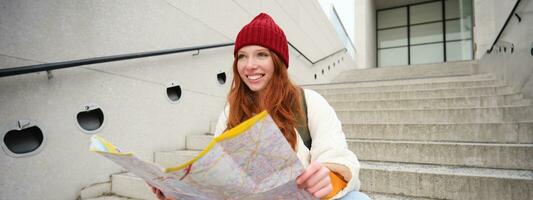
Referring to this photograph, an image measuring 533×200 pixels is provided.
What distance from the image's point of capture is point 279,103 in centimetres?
103

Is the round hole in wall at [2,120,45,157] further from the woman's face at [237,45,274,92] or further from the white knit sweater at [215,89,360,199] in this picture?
the white knit sweater at [215,89,360,199]

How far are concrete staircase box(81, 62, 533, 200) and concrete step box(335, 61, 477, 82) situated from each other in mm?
2754

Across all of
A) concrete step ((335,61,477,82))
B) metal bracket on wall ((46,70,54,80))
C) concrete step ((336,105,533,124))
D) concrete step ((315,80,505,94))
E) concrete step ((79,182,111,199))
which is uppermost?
concrete step ((335,61,477,82))

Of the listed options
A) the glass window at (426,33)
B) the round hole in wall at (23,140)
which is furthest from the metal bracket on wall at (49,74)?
the glass window at (426,33)

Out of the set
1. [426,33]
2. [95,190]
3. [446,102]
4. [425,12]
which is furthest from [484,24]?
[95,190]

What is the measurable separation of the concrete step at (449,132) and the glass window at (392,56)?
11484 mm

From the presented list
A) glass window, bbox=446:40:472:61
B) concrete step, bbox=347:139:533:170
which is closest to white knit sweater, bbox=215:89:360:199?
concrete step, bbox=347:139:533:170

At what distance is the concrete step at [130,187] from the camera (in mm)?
1884

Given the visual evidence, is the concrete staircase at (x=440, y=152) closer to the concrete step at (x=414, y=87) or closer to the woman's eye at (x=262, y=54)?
the concrete step at (x=414, y=87)

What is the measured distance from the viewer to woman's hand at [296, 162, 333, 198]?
588 millimetres

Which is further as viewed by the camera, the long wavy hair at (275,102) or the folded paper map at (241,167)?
the long wavy hair at (275,102)

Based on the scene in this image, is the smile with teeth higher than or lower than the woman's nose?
lower

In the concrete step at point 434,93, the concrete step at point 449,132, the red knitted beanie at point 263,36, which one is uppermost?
the red knitted beanie at point 263,36

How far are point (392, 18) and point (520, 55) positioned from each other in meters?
11.4
